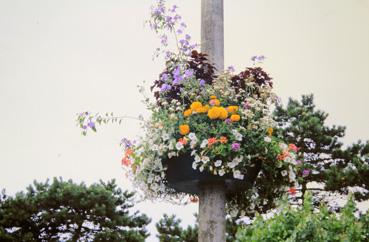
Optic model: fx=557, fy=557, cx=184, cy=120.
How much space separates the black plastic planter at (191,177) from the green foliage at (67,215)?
1192 cm

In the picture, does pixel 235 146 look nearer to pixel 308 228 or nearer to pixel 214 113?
pixel 214 113

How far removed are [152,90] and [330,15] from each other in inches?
335

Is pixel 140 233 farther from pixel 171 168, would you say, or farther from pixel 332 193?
pixel 171 168

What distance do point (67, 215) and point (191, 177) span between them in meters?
12.7

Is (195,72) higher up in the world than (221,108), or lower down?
higher up

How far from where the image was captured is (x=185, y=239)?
50.6ft

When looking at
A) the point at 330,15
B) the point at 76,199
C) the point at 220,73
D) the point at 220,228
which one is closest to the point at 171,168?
the point at 220,228

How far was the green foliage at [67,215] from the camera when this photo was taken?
49.3 feet

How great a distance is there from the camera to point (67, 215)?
50.5 ft

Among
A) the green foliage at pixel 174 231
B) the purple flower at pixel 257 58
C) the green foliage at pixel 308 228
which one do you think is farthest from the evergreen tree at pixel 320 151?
the purple flower at pixel 257 58

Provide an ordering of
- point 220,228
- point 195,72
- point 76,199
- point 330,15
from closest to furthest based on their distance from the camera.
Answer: point 220,228 < point 195,72 < point 330,15 < point 76,199

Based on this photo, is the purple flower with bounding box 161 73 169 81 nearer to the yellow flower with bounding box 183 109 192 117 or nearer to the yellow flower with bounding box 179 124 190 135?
the yellow flower with bounding box 183 109 192 117

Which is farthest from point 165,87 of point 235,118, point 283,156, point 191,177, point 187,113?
point 283,156

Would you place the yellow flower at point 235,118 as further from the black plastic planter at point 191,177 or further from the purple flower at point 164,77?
the purple flower at point 164,77
